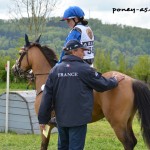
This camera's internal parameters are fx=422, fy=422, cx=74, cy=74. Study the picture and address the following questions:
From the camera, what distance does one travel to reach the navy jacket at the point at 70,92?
475 centimetres

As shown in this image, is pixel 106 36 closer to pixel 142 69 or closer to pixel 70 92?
pixel 142 69

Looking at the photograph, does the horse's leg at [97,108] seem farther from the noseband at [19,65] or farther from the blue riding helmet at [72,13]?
the noseband at [19,65]

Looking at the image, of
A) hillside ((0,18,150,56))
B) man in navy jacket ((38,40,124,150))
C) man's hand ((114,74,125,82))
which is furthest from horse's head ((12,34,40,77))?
hillside ((0,18,150,56))

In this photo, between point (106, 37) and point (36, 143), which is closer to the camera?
point (36, 143)

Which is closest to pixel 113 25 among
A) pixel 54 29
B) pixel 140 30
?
pixel 140 30

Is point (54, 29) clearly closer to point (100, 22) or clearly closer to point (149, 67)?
point (100, 22)

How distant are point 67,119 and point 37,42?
2970 mm

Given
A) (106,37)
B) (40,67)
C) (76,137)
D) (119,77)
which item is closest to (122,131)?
(119,77)

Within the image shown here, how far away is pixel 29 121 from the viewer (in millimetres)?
10633

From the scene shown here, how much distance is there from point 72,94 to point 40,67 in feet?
9.13

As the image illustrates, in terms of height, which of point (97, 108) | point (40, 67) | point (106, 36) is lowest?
point (106, 36)

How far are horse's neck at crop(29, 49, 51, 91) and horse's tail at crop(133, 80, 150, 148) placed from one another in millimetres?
1912

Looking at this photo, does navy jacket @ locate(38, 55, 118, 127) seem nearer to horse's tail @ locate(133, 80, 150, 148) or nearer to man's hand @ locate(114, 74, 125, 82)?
man's hand @ locate(114, 74, 125, 82)

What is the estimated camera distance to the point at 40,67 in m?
7.45
